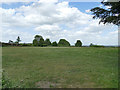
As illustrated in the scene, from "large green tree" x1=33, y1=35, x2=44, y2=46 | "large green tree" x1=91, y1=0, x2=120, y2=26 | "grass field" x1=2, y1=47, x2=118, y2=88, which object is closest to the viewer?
"grass field" x1=2, y1=47, x2=118, y2=88

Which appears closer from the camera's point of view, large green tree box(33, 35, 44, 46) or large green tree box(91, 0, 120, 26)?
large green tree box(91, 0, 120, 26)

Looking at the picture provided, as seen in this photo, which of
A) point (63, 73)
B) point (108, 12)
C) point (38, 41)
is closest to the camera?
point (63, 73)

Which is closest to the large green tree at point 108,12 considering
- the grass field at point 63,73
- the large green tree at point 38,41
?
the grass field at point 63,73

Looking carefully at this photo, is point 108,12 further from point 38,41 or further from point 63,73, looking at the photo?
point 38,41

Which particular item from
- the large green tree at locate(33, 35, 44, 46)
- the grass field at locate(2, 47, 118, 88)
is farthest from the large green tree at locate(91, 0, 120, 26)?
the large green tree at locate(33, 35, 44, 46)

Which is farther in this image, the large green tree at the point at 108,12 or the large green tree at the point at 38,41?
the large green tree at the point at 38,41

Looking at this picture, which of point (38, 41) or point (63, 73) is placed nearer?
point (63, 73)

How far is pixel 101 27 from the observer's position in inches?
390

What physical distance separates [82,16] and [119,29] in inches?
165

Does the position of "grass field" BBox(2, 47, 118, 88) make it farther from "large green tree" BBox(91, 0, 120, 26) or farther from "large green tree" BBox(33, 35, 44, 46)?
"large green tree" BBox(33, 35, 44, 46)

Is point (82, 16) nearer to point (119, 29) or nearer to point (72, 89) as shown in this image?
point (119, 29)

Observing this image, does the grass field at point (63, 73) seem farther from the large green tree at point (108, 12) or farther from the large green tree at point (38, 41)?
the large green tree at point (38, 41)

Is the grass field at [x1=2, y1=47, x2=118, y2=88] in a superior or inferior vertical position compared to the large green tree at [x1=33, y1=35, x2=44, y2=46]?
inferior

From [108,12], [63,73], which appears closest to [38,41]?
[108,12]
